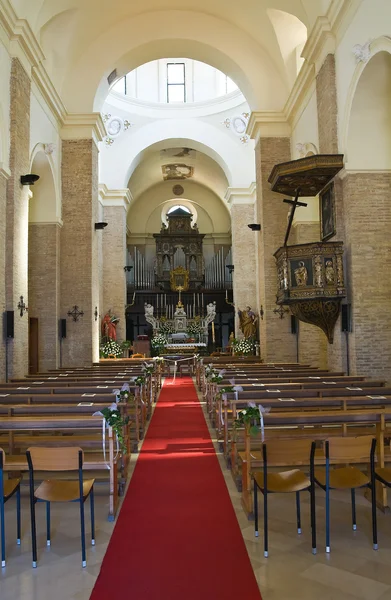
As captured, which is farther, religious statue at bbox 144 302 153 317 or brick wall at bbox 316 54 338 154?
religious statue at bbox 144 302 153 317

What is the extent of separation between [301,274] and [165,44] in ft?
32.2

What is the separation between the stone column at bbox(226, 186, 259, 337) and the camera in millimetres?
24453

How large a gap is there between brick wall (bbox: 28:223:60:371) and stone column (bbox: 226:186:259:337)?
1071 cm

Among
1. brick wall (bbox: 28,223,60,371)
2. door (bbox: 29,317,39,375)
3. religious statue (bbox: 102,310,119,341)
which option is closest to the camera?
door (bbox: 29,317,39,375)

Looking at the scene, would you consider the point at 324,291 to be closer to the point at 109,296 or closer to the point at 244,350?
the point at 244,350

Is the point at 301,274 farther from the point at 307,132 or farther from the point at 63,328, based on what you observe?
the point at 63,328

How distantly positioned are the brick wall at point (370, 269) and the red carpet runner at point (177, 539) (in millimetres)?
4539

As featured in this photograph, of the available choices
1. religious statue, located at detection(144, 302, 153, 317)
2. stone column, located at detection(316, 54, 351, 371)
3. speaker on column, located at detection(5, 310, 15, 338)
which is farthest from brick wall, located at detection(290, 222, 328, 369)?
religious statue, located at detection(144, 302, 153, 317)

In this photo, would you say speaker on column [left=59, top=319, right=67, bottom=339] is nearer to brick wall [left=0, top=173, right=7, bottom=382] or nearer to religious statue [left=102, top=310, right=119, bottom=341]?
brick wall [left=0, top=173, right=7, bottom=382]

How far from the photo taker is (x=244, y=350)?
18859mm

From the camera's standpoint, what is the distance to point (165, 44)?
16.9m

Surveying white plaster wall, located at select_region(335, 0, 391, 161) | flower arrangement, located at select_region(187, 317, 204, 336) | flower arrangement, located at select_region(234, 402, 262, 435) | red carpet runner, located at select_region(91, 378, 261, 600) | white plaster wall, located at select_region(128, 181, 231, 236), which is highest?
white plaster wall, located at select_region(128, 181, 231, 236)

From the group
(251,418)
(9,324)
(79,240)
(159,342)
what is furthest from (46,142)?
(251,418)

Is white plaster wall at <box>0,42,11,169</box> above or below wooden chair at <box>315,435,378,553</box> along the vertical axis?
above
